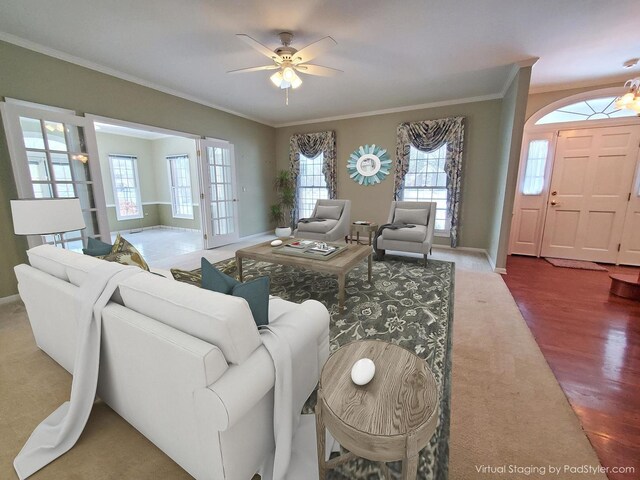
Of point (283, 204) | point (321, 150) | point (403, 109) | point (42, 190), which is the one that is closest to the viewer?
point (42, 190)

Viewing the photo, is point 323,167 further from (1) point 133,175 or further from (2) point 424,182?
(1) point 133,175

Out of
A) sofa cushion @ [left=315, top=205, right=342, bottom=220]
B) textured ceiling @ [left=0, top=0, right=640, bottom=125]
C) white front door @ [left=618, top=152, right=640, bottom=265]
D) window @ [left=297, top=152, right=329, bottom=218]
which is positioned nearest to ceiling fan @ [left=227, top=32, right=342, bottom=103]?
textured ceiling @ [left=0, top=0, right=640, bottom=125]

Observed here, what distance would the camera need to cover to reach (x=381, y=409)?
836 mm

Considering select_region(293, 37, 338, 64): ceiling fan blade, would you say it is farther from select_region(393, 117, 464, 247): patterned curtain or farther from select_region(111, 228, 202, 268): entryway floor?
select_region(111, 228, 202, 268): entryway floor

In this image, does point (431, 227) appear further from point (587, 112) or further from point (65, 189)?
point (65, 189)

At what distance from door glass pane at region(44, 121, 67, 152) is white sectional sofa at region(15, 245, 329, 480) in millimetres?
2623

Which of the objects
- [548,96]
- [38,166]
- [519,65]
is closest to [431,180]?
[548,96]

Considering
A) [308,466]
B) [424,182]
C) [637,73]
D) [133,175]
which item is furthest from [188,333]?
[133,175]

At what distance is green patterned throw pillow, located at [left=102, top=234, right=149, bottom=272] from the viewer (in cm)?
172

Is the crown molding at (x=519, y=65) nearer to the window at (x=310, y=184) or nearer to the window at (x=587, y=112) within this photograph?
the window at (x=587, y=112)

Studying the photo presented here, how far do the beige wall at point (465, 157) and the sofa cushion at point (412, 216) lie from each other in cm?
111

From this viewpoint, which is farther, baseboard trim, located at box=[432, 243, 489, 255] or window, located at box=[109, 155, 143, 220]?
window, located at box=[109, 155, 143, 220]

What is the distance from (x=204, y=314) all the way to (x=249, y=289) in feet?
0.79

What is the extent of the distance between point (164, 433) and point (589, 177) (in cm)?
576
